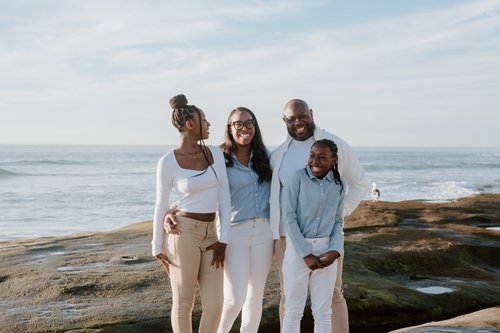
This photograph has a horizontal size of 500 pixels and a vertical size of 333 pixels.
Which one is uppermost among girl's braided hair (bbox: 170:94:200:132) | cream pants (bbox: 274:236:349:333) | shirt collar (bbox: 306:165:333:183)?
girl's braided hair (bbox: 170:94:200:132)

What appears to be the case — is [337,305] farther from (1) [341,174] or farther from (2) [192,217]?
(2) [192,217]

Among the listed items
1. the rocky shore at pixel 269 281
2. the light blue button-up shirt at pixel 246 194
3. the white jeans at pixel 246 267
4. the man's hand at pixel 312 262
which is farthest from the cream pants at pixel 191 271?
the rocky shore at pixel 269 281

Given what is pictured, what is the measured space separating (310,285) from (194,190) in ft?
3.29

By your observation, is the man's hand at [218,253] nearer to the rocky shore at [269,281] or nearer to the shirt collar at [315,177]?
the shirt collar at [315,177]

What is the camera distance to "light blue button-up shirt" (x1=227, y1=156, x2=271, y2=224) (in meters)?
4.68

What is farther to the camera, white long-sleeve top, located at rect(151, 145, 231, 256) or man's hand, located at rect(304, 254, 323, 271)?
white long-sleeve top, located at rect(151, 145, 231, 256)

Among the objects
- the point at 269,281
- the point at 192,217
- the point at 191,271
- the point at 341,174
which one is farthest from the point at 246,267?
the point at 269,281

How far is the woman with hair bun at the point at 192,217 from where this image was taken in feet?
14.4

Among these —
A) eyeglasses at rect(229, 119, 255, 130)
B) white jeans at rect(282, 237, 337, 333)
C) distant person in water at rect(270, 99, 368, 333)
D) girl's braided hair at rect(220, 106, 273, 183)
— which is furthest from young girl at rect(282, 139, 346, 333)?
eyeglasses at rect(229, 119, 255, 130)

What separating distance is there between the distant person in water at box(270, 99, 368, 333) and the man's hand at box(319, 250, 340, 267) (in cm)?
29

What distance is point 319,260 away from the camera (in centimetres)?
425

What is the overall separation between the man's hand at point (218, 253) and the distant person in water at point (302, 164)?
0.42 m

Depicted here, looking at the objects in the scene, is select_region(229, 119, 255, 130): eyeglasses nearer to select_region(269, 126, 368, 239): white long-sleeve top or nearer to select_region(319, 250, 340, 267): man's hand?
select_region(269, 126, 368, 239): white long-sleeve top

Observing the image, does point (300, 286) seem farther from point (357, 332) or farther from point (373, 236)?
point (373, 236)
